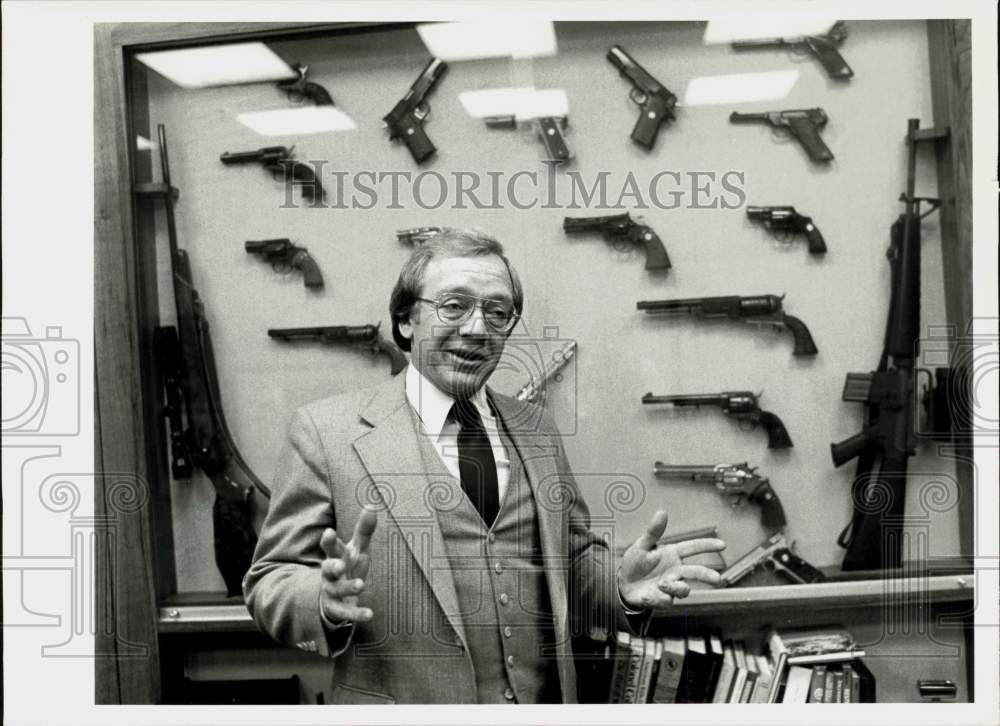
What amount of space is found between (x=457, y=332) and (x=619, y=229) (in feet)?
1.50

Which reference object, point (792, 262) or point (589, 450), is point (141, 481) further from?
point (792, 262)

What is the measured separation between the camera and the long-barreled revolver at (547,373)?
7.01 feet

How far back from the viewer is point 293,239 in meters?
2.17

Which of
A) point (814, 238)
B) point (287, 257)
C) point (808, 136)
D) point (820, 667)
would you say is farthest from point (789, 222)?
point (287, 257)

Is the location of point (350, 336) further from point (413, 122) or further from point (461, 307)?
point (413, 122)

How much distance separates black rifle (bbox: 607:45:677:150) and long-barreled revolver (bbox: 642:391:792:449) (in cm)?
59

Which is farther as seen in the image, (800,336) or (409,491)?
(800,336)

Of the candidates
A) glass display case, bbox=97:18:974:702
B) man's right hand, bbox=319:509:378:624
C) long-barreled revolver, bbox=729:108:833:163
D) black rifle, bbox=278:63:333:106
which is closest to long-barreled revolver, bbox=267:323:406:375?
glass display case, bbox=97:18:974:702

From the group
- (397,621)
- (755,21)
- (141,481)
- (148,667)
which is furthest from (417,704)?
(755,21)

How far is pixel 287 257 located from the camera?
85.5 inches

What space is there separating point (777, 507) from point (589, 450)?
0.46 meters

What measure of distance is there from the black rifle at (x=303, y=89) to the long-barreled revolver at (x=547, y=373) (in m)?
0.79

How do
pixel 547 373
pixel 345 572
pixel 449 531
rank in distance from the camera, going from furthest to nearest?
1. pixel 547 373
2. pixel 449 531
3. pixel 345 572

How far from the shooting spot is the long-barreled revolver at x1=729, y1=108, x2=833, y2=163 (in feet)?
7.13
